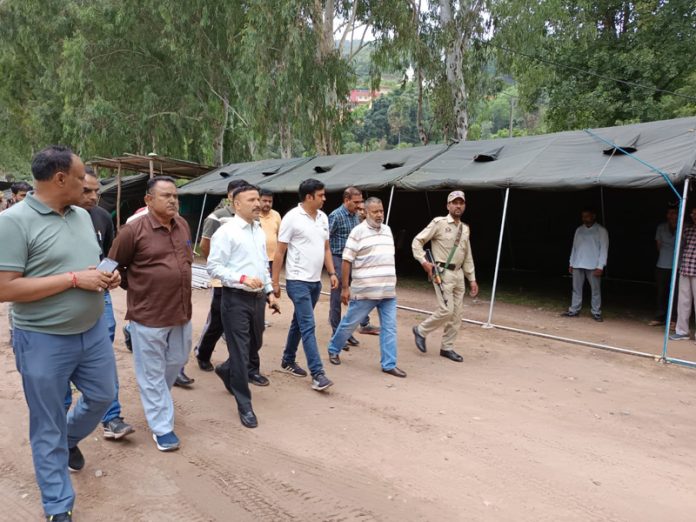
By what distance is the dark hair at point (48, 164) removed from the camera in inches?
89.7

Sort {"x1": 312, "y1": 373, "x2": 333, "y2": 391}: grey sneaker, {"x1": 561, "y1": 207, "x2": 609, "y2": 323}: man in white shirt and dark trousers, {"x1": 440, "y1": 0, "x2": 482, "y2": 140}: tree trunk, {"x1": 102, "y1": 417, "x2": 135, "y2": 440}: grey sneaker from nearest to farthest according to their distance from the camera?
{"x1": 102, "y1": 417, "x2": 135, "y2": 440}: grey sneaker < {"x1": 312, "y1": 373, "x2": 333, "y2": 391}: grey sneaker < {"x1": 561, "y1": 207, "x2": 609, "y2": 323}: man in white shirt and dark trousers < {"x1": 440, "y1": 0, "x2": 482, "y2": 140}: tree trunk

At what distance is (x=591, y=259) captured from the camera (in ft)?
24.4

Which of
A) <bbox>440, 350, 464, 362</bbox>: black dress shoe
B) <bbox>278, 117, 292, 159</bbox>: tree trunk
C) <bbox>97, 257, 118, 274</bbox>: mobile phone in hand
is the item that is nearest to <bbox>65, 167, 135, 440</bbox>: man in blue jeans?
<bbox>97, 257, 118, 274</bbox>: mobile phone in hand

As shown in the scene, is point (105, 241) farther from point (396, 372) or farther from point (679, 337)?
point (679, 337)

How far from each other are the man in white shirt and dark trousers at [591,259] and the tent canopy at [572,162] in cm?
98

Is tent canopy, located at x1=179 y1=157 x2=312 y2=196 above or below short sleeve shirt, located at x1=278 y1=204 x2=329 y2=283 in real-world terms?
above

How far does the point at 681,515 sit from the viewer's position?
265 cm

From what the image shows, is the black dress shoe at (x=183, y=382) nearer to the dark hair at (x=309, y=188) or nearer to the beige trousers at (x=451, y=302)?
the dark hair at (x=309, y=188)

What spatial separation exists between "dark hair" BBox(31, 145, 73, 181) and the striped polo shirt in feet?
9.11

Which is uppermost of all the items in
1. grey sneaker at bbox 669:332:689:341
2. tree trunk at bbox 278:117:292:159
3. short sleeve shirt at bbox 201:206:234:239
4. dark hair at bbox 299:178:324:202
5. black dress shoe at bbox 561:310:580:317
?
tree trunk at bbox 278:117:292:159

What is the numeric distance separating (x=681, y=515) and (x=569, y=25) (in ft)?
53.2

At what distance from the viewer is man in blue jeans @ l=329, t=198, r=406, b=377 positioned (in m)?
4.66

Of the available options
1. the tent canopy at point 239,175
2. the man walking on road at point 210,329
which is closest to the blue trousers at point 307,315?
the man walking on road at point 210,329

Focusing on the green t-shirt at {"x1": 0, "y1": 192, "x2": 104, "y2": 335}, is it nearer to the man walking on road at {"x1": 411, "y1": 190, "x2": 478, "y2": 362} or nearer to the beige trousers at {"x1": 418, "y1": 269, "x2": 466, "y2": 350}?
the man walking on road at {"x1": 411, "y1": 190, "x2": 478, "y2": 362}
